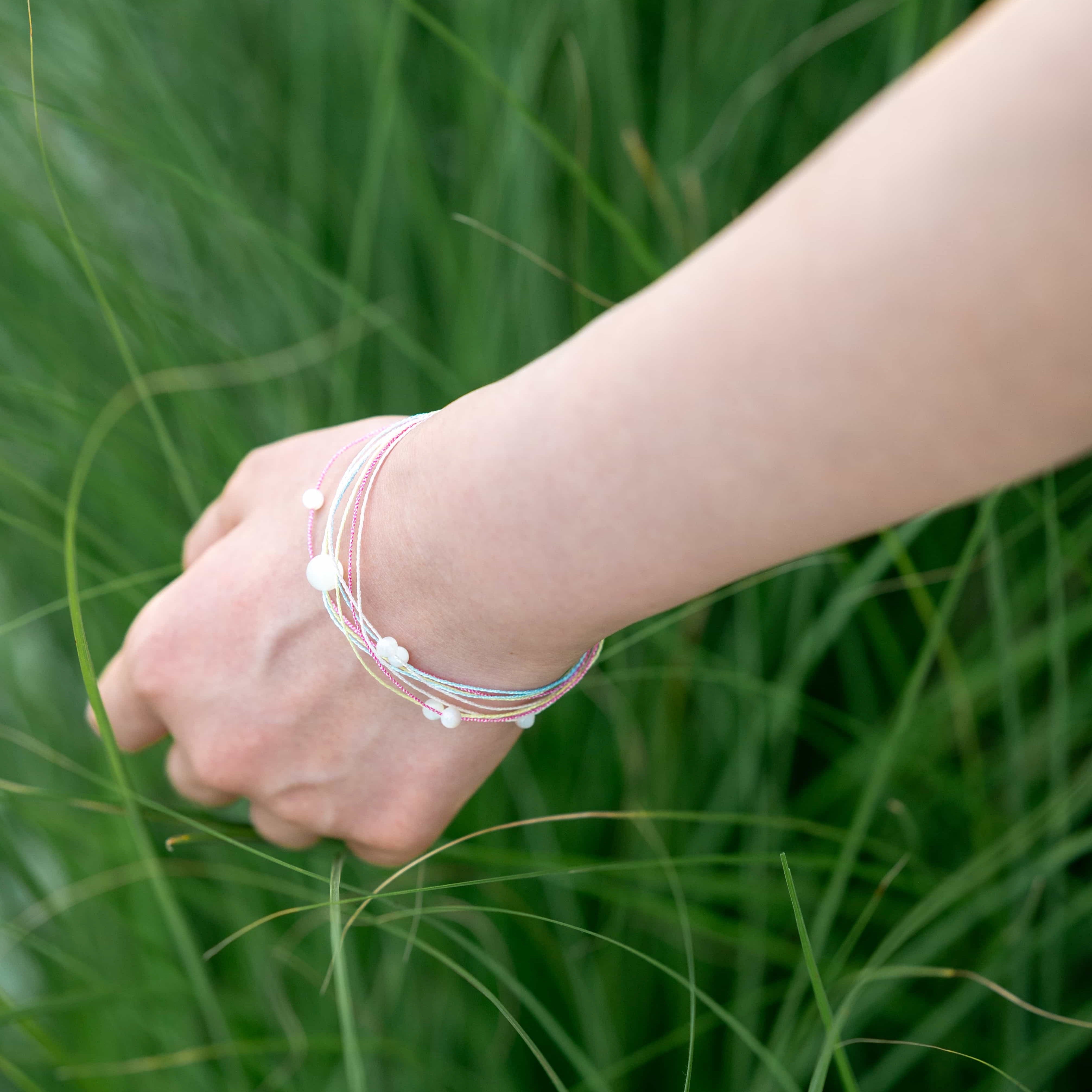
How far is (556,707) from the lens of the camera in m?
0.52

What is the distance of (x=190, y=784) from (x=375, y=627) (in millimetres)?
130

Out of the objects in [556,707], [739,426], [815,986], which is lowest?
[556,707]

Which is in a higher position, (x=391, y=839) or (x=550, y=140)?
(x=550, y=140)

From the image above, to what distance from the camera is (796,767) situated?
23.2 inches

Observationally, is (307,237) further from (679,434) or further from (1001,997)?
(1001,997)

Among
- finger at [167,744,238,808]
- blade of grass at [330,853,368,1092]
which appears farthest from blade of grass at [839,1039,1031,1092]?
finger at [167,744,238,808]

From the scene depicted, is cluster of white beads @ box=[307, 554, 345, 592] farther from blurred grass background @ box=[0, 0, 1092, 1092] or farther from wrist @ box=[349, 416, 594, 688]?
blurred grass background @ box=[0, 0, 1092, 1092]

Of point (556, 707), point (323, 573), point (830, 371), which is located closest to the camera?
point (830, 371)

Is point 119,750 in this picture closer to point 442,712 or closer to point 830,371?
point 442,712

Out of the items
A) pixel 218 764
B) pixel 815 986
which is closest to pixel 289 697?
pixel 218 764

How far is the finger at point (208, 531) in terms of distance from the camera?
37 cm

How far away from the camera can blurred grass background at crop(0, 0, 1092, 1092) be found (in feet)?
1.47

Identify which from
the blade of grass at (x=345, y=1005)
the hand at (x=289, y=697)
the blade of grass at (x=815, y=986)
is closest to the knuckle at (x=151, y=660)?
the hand at (x=289, y=697)

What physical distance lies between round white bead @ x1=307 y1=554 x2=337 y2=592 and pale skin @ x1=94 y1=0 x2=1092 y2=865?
14 millimetres
